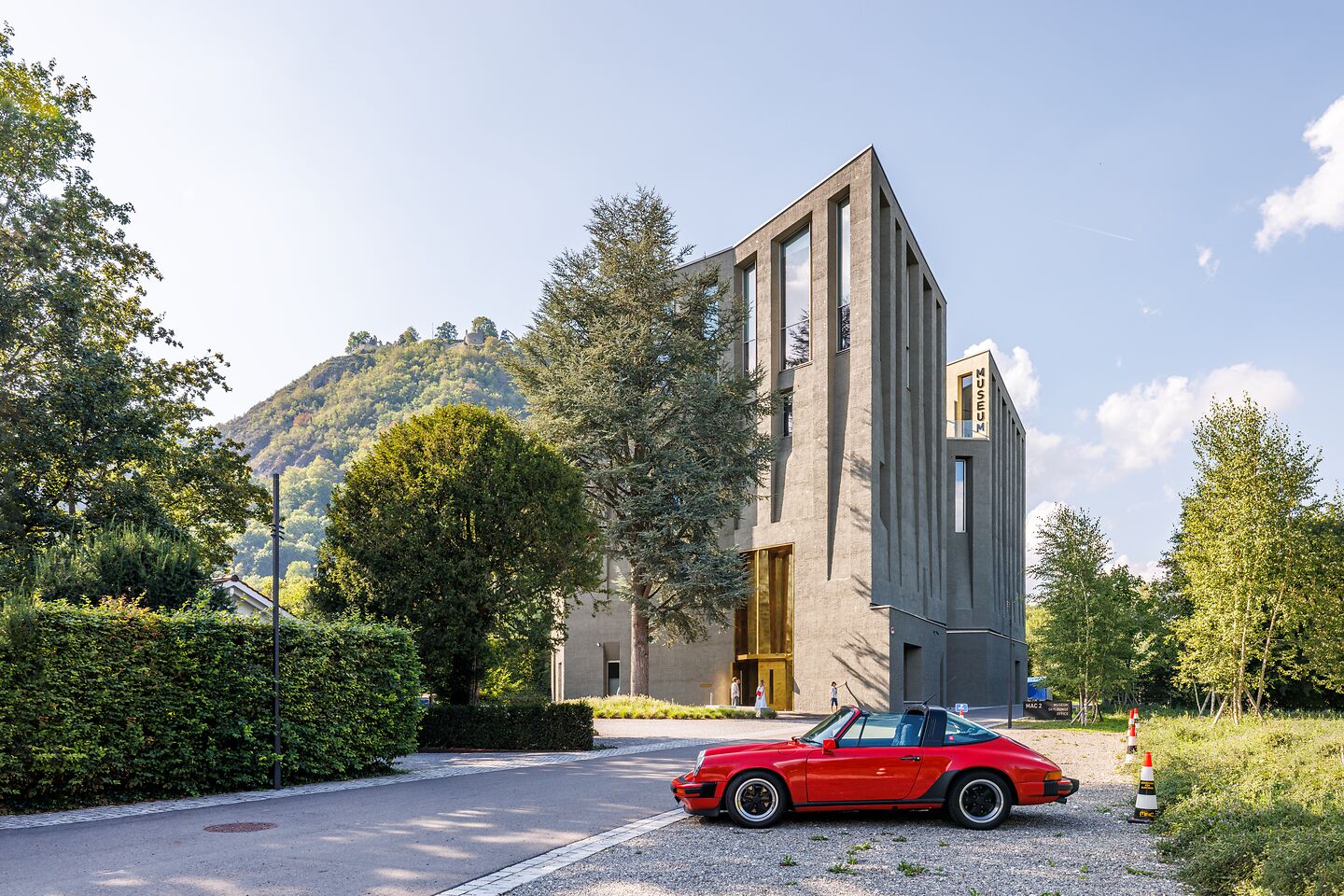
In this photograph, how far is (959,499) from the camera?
211 feet

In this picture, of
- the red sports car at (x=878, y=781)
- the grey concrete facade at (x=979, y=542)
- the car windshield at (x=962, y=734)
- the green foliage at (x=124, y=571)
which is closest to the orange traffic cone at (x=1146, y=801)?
the red sports car at (x=878, y=781)

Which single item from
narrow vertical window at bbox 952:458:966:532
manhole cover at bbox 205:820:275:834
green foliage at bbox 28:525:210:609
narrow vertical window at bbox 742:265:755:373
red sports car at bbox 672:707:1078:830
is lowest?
manhole cover at bbox 205:820:275:834

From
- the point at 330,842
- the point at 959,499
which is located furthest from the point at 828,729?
the point at 959,499

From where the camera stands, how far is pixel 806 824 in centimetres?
1138

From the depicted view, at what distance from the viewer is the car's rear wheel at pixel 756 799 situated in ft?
36.1

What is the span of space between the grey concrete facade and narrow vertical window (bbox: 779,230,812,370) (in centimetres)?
1958

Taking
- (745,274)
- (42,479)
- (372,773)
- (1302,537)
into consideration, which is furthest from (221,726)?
(745,274)

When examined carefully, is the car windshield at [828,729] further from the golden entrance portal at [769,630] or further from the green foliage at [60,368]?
the golden entrance portal at [769,630]

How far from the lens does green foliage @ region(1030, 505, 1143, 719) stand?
115 ft

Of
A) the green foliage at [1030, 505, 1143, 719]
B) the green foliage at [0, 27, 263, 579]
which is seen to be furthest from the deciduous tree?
the green foliage at [0, 27, 263, 579]

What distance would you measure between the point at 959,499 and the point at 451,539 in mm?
47536

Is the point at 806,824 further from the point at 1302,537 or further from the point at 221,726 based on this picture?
the point at 1302,537

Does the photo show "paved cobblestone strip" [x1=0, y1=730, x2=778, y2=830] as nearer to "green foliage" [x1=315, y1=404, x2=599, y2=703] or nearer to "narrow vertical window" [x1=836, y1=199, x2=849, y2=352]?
"green foliage" [x1=315, y1=404, x2=599, y2=703]

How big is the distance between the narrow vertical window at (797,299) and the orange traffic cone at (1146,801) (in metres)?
34.3
